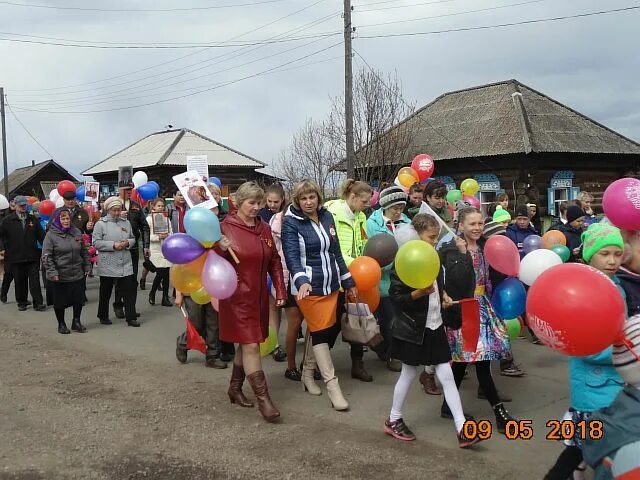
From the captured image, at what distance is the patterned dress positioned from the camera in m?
4.35

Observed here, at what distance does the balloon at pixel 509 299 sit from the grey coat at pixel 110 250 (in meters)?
5.40

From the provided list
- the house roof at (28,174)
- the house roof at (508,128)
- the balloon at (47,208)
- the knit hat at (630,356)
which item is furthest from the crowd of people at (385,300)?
the house roof at (28,174)

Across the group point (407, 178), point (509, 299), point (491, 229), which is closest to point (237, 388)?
point (509, 299)

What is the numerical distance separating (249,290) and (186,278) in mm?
850

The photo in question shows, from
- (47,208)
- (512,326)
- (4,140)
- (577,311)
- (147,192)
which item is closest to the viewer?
(577,311)

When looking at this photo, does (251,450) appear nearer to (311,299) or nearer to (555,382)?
(311,299)

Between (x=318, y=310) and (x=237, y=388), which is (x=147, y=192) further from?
(x=318, y=310)

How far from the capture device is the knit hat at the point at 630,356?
2.35m

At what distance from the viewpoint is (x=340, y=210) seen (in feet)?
18.9

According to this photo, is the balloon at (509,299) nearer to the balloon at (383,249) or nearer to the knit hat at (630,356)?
the balloon at (383,249)

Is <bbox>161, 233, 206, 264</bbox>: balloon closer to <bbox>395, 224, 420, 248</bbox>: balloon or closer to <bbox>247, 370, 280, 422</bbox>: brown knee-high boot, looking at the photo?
<bbox>247, 370, 280, 422</bbox>: brown knee-high boot

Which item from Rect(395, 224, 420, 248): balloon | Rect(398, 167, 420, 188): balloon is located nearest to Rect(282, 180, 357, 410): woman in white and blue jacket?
Rect(395, 224, 420, 248): balloon

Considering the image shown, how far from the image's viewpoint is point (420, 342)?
4156 mm

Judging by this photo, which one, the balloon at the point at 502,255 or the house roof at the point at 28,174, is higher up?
the house roof at the point at 28,174
